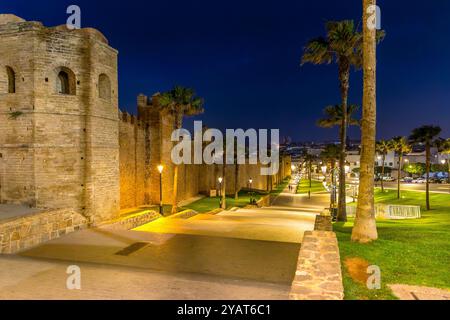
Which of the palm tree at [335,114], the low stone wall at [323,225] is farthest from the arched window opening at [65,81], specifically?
the palm tree at [335,114]

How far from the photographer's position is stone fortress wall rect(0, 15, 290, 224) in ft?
41.3

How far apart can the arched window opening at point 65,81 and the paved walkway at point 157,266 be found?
6100mm

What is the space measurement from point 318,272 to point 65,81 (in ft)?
44.6

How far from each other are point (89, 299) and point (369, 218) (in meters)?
8.38

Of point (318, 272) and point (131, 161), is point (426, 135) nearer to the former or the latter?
point (131, 161)

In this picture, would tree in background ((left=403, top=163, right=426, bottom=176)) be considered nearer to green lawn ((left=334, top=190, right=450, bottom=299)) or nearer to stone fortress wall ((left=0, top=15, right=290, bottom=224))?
green lawn ((left=334, top=190, right=450, bottom=299))

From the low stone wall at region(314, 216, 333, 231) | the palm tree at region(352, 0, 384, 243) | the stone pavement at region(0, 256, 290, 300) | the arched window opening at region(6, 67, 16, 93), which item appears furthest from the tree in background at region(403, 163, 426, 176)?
the stone pavement at region(0, 256, 290, 300)

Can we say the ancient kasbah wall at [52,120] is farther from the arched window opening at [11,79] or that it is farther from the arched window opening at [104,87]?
the arched window opening at [104,87]

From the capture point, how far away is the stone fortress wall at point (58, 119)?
12.6 m

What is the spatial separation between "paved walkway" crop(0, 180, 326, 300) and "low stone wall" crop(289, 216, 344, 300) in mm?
341

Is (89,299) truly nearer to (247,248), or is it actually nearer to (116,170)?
(247,248)

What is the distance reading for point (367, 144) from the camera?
1045 cm

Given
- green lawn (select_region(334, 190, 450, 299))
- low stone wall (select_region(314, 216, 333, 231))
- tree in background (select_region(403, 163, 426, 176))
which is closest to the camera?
green lawn (select_region(334, 190, 450, 299))
